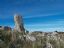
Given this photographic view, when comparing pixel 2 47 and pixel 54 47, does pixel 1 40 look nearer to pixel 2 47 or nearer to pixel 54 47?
pixel 2 47

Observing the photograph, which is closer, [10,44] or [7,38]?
[10,44]

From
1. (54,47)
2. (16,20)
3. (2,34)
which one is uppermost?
(16,20)

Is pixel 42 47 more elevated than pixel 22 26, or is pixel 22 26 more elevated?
pixel 22 26

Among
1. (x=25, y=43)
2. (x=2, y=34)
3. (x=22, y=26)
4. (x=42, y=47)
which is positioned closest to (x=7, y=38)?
(x=2, y=34)

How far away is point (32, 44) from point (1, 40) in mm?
2064

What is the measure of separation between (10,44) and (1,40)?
569 millimetres

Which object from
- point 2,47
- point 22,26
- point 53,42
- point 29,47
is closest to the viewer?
point 2,47

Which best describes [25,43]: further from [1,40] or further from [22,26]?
[22,26]

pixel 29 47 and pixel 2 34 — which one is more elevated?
pixel 2 34

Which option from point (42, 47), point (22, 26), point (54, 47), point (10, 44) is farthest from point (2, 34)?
point (22, 26)

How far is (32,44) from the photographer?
1146 cm

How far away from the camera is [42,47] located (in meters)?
11.6

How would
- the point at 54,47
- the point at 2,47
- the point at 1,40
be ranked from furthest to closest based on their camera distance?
the point at 54,47
the point at 1,40
the point at 2,47

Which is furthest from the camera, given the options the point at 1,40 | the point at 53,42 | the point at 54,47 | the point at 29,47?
the point at 53,42
